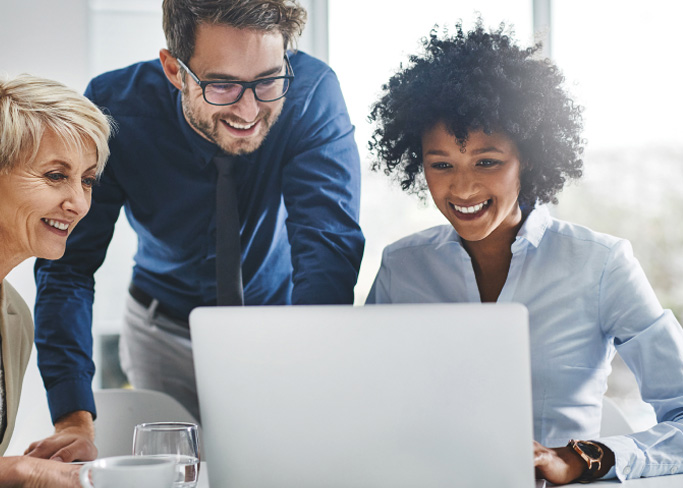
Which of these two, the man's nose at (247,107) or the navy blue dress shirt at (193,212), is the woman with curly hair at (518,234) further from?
the man's nose at (247,107)

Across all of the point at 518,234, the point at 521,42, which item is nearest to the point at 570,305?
the point at 518,234

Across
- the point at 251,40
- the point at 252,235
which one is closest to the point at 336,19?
the point at 251,40

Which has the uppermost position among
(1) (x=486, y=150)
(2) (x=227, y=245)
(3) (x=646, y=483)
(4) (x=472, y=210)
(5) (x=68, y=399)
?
(1) (x=486, y=150)

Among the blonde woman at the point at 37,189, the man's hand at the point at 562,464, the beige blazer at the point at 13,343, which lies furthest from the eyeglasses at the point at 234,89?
the man's hand at the point at 562,464

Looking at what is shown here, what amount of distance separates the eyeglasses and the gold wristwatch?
120 centimetres

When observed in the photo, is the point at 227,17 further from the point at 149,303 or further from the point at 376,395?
the point at 376,395

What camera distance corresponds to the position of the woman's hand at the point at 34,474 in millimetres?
1169

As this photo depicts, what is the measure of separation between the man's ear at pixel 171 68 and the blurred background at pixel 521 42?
73 millimetres

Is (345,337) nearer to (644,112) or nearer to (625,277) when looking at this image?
(625,277)

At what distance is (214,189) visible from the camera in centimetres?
198

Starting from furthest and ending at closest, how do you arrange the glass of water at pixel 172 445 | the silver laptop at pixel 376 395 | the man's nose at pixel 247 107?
1. the man's nose at pixel 247 107
2. the glass of water at pixel 172 445
3. the silver laptop at pixel 376 395

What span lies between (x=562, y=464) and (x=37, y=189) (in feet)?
4.45

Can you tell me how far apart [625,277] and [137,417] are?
1.35 m

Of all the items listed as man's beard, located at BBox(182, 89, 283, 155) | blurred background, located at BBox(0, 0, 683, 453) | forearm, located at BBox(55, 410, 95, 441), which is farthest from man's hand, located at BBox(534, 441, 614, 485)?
forearm, located at BBox(55, 410, 95, 441)
